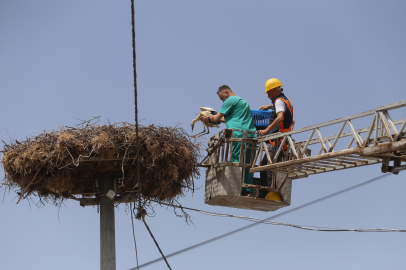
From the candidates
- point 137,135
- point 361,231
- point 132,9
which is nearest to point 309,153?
point 361,231

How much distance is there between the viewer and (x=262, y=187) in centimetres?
1208

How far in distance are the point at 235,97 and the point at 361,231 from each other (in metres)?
3.21

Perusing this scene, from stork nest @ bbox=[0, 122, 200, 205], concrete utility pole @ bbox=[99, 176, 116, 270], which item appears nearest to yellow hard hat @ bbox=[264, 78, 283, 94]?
stork nest @ bbox=[0, 122, 200, 205]

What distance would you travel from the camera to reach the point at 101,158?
484 inches

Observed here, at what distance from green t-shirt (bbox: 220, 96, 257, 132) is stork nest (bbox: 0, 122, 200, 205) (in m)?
1.00

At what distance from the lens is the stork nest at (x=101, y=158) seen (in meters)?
12.2

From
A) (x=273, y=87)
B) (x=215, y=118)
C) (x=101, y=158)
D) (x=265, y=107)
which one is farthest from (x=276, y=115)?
(x=101, y=158)

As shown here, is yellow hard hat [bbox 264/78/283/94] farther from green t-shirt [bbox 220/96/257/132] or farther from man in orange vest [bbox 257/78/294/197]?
green t-shirt [bbox 220/96/257/132]

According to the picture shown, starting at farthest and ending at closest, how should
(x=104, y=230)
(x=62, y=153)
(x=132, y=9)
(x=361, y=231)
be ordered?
(x=104, y=230), (x=62, y=153), (x=361, y=231), (x=132, y=9)

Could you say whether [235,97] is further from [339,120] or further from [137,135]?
[339,120]

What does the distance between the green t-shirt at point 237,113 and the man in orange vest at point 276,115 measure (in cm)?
38

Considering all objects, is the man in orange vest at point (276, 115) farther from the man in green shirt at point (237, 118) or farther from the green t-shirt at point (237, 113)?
the green t-shirt at point (237, 113)

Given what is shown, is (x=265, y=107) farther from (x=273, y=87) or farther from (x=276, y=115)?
(x=276, y=115)

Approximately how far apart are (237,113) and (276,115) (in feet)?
2.49
